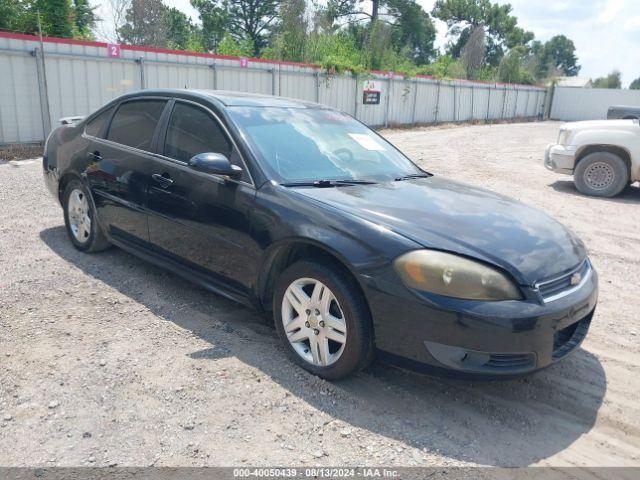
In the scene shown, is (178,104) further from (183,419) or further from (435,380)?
(435,380)

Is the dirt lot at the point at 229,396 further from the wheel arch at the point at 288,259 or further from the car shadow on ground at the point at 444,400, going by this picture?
the wheel arch at the point at 288,259

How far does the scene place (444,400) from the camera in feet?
10.3

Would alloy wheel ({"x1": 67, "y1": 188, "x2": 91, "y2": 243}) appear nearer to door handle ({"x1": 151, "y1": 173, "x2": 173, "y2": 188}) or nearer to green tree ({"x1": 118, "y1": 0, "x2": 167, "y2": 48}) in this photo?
door handle ({"x1": 151, "y1": 173, "x2": 173, "y2": 188})

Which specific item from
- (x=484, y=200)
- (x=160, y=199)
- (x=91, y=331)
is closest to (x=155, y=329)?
(x=91, y=331)

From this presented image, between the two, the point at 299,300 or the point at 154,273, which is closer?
the point at 299,300

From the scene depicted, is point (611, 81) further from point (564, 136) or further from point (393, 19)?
point (564, 136)

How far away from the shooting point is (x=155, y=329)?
377cm

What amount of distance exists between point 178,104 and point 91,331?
5.85ft

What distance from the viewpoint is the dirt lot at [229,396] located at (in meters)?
2.63

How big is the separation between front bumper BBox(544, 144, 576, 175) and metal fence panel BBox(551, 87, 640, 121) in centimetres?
3149

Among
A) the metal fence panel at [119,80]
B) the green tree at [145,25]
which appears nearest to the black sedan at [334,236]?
the metal fence panel at [119,80]

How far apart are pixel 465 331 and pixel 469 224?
0.70 meters

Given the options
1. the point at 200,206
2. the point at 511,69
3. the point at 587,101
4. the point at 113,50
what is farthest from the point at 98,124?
the point at 587,101

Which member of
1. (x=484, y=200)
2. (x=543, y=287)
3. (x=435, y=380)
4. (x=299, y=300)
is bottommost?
(x=435, y=380)
